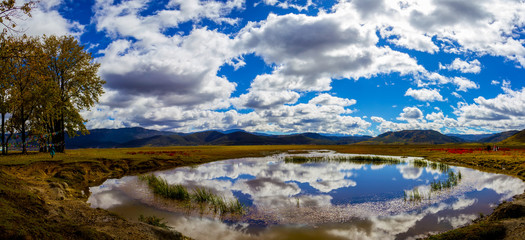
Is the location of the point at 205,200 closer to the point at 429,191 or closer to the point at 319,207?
the point at 319,207

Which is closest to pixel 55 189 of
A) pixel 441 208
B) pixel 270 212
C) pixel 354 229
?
pixel 270 212

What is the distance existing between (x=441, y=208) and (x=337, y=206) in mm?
7331

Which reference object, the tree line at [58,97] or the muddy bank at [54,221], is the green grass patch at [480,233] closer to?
the muddy bank at [54,221]

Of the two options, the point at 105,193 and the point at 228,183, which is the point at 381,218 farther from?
the point at 105,193

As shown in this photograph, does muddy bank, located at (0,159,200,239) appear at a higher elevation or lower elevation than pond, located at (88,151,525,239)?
higher

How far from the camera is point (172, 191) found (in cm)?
2173

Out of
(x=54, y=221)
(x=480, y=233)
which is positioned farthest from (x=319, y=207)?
(x=54, y=221)

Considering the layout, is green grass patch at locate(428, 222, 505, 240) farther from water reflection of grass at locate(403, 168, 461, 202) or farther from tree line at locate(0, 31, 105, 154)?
tree line at locate(0, 31, 105, 154)

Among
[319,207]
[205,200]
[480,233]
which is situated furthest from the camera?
[205,200]

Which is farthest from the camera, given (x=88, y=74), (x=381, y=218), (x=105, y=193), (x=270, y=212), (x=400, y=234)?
(x=88, y=74)

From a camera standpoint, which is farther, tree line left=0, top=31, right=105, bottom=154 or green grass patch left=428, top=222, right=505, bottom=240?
tree line left=0, top=31, right=105, bottom=154

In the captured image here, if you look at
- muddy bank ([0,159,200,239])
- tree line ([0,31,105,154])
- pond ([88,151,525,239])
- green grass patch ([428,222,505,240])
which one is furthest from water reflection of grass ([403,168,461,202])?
tree line ([0,31,105,154])

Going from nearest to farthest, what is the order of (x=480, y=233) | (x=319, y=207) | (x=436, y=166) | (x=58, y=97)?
(x=480, y=233), (x=319, y=207), (x=58, y=97), (x=436, y=166)

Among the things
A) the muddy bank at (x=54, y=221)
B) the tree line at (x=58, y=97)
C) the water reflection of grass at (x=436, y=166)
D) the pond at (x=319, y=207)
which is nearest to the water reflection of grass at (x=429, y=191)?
the pond at (x=319, y=207)
